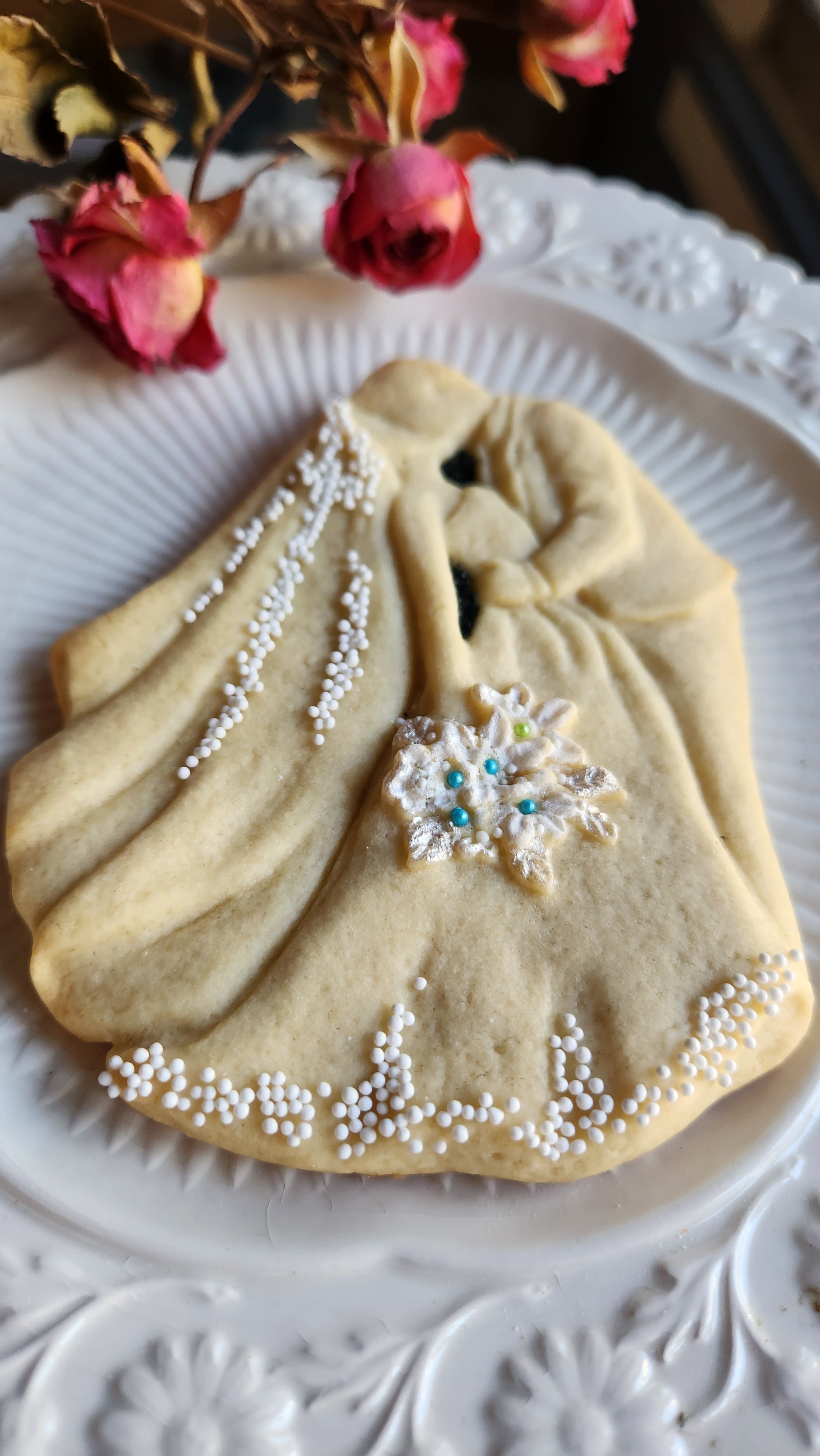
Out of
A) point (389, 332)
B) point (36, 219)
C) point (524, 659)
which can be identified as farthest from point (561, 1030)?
point (36, 219)

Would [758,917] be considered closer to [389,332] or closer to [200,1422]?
[200,1422]

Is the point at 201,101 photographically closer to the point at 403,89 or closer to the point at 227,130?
the point at 227,130

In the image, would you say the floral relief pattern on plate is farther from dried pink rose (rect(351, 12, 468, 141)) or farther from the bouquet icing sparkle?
dried pink rose (rect(351, 12, 468, 141))

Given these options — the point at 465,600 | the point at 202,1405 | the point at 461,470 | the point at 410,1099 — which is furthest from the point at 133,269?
the point at 202,1405

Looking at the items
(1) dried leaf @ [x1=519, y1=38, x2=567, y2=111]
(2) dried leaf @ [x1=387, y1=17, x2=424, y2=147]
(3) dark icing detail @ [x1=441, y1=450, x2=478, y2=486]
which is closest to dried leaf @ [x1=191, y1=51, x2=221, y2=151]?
(2) dried leaf @ [x1=387, y1=17, x2=424, y2=147]

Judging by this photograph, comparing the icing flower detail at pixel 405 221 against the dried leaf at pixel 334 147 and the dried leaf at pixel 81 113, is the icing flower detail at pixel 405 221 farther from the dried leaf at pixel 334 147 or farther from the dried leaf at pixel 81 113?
the dried leaf at pixel 81 113
